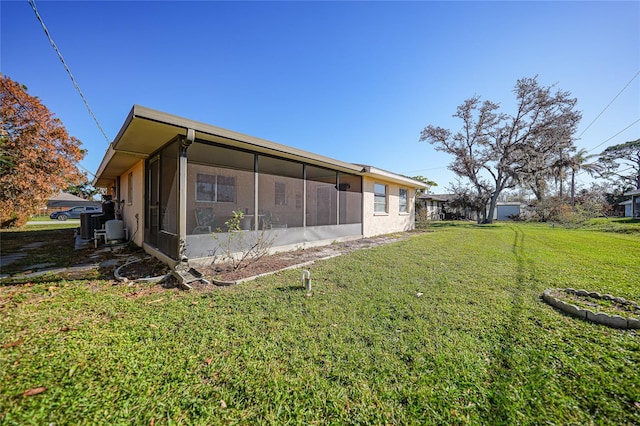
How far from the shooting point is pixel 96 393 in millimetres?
1689

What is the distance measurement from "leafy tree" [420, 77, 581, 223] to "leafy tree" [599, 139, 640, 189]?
21.5 metres

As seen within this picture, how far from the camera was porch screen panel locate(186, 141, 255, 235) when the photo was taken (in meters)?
7.46

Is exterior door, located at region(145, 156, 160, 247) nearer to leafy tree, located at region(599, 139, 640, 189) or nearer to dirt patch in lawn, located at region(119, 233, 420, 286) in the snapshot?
dirt patch in lawn, located at region(119, 233, 420, 286)

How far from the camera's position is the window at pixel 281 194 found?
10.5 metres

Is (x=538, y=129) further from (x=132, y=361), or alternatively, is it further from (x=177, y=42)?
(x=132, y=361)

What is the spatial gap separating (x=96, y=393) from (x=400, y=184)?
12.1 metres

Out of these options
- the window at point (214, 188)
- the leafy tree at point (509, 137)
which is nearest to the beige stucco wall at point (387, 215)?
the window at point (214, 188)

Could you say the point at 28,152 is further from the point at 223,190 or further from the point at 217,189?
the point at 223,190

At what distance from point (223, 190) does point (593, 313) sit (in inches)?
381

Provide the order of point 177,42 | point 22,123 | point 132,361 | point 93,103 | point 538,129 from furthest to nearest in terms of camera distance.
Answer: point 538,129 < point 22,123 < point 93,103 < point 177,42 < point 132,361

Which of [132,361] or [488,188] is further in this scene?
[488,188]

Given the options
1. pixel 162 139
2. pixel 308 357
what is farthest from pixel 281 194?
pixel 308 357

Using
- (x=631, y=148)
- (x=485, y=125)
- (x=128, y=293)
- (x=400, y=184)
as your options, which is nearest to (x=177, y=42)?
(x=128, y=293)

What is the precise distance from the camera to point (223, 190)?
9.13 meters
